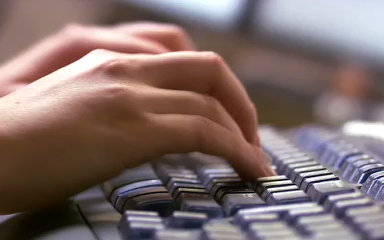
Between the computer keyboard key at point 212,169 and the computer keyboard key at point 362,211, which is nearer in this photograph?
the computer keyboard key at point 362,211

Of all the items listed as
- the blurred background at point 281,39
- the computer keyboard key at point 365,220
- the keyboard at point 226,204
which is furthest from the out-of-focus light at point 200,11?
the computer keyboard key at point 365,220

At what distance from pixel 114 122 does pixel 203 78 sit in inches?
4.2

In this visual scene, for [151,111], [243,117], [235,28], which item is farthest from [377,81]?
[151,111]

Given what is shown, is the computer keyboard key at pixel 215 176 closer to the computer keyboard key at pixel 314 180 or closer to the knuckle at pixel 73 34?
the computer keyboard key at pixel 314 180

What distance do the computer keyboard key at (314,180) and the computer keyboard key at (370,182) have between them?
0.07ft

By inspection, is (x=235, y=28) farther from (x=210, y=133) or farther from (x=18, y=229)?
(x=18, y=229)

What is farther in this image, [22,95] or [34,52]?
[34,52]

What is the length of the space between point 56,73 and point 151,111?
8cm

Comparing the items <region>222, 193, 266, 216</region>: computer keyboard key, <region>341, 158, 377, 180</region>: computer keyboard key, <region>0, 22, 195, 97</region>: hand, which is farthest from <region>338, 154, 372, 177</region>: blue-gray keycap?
<region>0, 22, 195, 97</region>: hand

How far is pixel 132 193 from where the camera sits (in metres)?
0.45

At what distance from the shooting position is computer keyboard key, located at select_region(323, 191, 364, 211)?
392 mm

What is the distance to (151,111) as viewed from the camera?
459 millimetres

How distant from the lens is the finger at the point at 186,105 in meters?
0.46

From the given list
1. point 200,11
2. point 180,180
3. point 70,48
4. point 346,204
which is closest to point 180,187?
point 180,180
